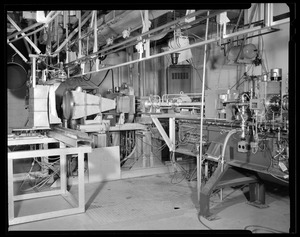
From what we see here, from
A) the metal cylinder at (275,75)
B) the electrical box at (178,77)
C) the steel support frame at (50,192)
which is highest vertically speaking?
the electrical box at (178,77)

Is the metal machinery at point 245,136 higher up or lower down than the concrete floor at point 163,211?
higher up

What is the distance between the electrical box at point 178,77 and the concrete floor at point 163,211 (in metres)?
2.30

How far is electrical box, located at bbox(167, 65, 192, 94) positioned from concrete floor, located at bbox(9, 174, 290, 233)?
90.4 inches

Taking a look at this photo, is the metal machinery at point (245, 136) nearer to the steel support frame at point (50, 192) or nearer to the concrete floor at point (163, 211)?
the concrete floor at point (163, 211)

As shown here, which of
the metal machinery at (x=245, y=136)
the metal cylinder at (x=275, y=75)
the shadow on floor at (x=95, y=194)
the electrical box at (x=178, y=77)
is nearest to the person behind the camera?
the metal machinery at (x=245, y=136)

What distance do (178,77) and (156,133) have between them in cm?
146

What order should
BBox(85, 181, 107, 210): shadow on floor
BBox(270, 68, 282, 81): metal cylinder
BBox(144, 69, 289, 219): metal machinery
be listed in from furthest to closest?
1. BBox(85, 181, 107, 210): shadow on floor
2. BBox(270, 68, 282, 81): metal cylinder
3. BBox(144, 69, 289, 219): metal machinery

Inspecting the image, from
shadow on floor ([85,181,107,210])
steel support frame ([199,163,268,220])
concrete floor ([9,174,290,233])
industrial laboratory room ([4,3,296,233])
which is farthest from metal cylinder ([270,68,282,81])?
shadow on floor ([85,181,107,210])

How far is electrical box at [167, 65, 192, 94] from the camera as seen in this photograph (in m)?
6.50

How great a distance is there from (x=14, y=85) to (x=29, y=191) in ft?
8.14

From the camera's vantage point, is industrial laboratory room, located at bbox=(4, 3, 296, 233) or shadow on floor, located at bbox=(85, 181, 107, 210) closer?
industrial laboratory room, located at bbox=(4, 3, 296, 233)

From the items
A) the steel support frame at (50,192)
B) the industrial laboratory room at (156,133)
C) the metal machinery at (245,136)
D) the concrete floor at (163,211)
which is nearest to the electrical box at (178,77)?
the industrial laboratory room at (156,133)

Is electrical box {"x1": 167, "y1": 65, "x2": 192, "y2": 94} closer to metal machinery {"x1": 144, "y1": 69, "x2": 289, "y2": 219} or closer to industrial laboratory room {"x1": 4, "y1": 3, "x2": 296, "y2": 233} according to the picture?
industrial laboratory room {"x1": 4, "y1": 3, "x2": 296, "y2": 233}

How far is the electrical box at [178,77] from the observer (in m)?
6.50
